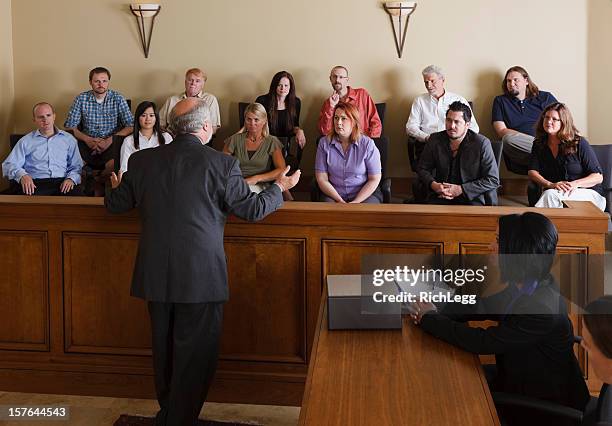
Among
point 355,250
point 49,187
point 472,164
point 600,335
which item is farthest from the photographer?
point 49,187

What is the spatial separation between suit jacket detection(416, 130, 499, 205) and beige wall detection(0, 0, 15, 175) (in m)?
4.50

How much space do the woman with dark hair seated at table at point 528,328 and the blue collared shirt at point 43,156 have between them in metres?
4.47

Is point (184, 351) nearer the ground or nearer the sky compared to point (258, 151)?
nearer the ground

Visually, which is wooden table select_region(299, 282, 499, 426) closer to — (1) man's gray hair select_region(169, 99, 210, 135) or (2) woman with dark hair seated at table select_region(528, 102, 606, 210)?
(1) man's gray hair select_region(169, 99, 210, 135)

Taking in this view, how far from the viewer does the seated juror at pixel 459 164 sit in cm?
545

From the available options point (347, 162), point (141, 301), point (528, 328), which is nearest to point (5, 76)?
point (347, 162)

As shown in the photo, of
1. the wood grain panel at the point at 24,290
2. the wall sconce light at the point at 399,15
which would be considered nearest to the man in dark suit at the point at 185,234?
the wood grain panel at the point at 24,290

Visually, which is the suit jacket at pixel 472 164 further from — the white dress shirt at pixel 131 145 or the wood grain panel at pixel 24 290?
the wood grain panel at pixel 24 290

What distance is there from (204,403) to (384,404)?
76.7 inches

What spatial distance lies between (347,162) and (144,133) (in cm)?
187

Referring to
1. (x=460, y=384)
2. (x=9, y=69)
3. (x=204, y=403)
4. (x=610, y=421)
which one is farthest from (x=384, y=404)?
(x=9, y=69)

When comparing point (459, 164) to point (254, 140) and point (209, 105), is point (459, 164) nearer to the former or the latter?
point (254, 140)

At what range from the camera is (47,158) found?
21.9ft

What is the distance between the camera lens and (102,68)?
760cm
